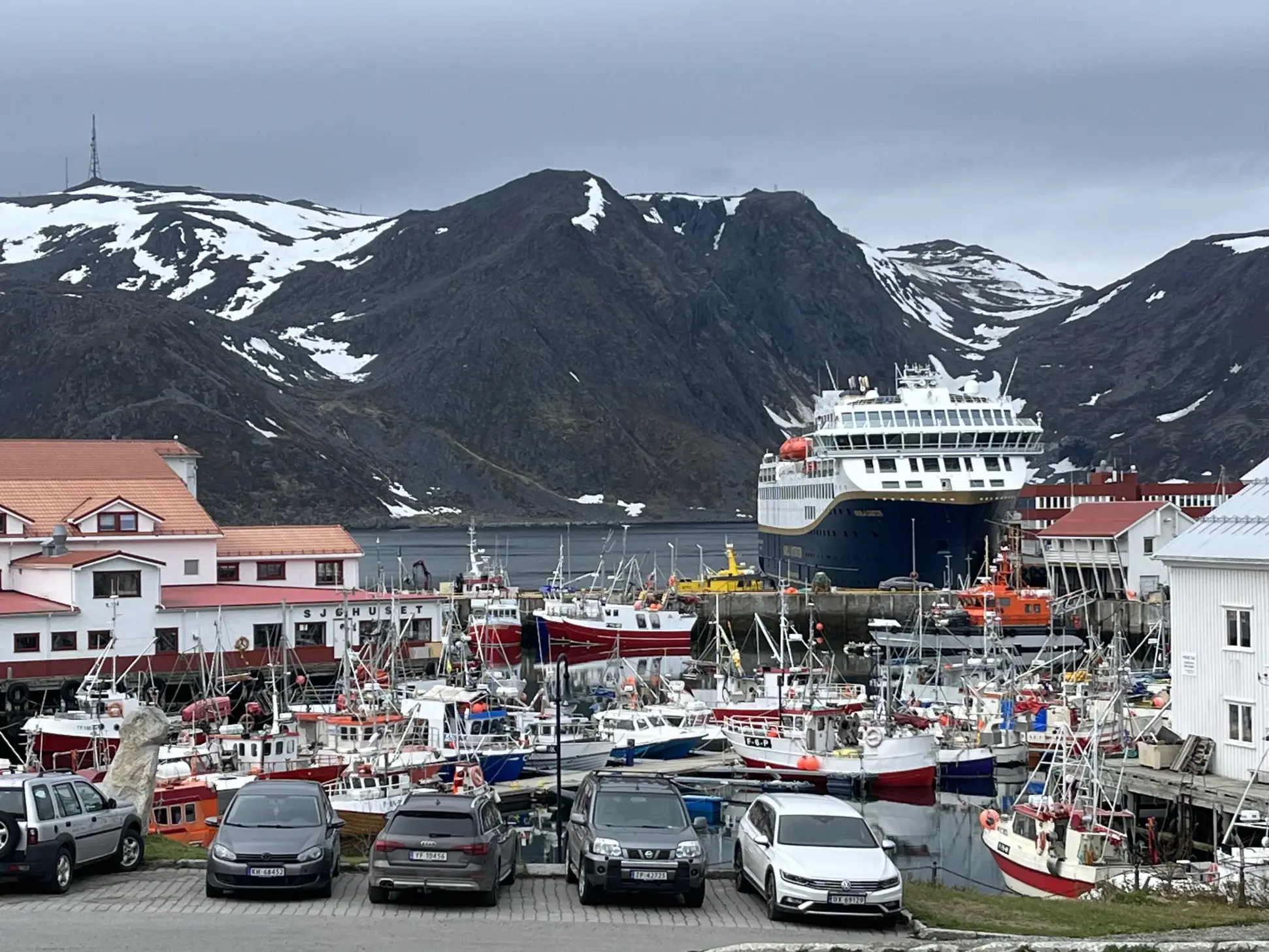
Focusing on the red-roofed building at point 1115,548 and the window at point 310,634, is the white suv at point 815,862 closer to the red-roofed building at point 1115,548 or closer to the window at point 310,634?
the window at point 310,634

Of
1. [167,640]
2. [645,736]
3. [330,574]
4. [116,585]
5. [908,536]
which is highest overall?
[908,536]

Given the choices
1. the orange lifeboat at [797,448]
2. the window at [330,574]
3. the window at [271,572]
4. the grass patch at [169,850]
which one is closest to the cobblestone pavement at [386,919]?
the grass patch at [169,850]

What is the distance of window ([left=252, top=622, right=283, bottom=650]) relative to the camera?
6806 cm

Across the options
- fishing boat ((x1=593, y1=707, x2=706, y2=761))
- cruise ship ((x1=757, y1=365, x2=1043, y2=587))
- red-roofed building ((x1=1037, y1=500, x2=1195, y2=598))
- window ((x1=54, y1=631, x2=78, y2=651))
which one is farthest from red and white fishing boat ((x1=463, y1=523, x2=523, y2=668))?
red-roofed building ((x1=1037, y1=500, x2=1195, y2=598))

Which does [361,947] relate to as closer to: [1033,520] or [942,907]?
[942,907]

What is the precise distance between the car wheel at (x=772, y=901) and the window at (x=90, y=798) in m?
9.38

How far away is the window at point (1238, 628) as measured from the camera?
37906mm

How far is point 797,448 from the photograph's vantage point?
13500 centimetres

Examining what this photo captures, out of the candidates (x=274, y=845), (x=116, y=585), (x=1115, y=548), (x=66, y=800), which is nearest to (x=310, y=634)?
(x=116, y=585)

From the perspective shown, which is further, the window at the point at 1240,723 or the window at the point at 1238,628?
the window at the point at 1238,628

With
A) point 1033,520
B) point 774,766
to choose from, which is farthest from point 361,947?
point 1033,520

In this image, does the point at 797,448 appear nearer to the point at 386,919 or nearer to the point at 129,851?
the point at 129,851

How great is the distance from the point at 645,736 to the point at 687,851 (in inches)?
1383

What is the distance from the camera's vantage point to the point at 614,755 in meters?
55.9
